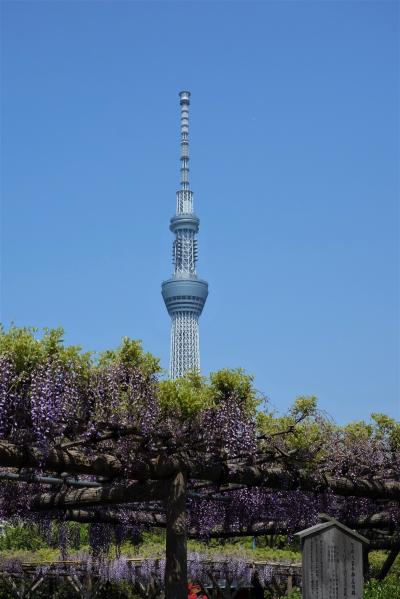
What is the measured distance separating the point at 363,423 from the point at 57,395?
8.10 metres

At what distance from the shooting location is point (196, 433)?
46.0ft

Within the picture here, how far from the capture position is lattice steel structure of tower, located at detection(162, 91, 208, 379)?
127 metres

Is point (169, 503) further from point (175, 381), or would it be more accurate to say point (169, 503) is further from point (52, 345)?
point (52, 345)

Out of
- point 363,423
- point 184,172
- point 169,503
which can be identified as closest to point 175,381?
point 169,503

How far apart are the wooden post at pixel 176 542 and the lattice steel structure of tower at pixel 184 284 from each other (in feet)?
356

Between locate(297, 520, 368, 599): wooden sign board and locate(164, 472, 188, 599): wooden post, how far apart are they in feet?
8.11

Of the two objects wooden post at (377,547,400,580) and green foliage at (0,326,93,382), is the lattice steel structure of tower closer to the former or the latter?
wooden post at (377,547,400,580)

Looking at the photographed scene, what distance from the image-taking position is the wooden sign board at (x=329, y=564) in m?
12.0

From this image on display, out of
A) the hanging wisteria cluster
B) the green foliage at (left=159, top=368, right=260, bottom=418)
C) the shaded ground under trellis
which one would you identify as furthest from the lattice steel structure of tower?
the green foliage at (left=159, top=368, right=260, bottom=418)

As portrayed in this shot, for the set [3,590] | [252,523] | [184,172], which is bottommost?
[3,590]

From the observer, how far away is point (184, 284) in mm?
139750

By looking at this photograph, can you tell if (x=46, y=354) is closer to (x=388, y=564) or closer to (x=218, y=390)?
(x=218, y=390)

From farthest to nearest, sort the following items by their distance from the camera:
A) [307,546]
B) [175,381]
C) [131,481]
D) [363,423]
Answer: [363,423], [131,481], [175,381], [307,546]

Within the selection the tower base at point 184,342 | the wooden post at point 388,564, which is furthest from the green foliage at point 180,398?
the tower base at point 184,342
